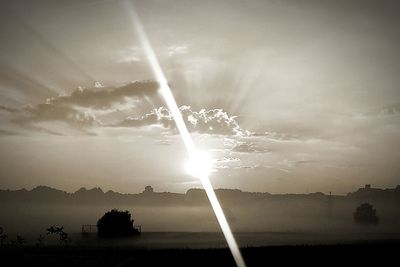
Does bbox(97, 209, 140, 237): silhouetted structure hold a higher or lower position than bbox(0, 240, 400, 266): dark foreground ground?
higher

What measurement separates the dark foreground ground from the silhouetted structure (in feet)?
149

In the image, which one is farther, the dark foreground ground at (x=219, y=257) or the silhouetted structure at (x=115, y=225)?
the silhouetted structure at (x=115, y=225)

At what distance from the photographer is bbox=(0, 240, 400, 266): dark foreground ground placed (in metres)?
32.6

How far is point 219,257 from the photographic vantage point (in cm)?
3450

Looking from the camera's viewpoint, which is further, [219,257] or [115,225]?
[115,225]

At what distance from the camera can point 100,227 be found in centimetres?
8419

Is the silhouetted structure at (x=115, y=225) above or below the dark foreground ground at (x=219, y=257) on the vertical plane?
above

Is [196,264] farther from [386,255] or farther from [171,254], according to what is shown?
[386,255]

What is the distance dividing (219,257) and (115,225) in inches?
2130

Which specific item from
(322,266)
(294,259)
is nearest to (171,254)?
(294,259)

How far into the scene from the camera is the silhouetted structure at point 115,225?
Answer: 83562mm

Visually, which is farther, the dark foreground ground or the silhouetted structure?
the silhouetted structure

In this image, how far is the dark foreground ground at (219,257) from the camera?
107 feet

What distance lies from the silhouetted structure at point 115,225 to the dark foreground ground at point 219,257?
45513 mm
